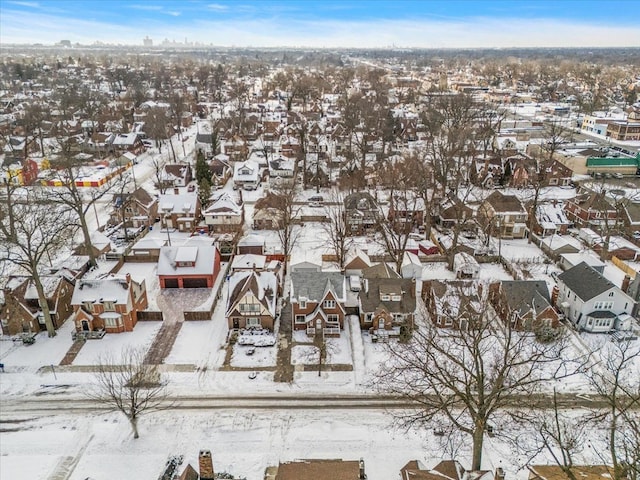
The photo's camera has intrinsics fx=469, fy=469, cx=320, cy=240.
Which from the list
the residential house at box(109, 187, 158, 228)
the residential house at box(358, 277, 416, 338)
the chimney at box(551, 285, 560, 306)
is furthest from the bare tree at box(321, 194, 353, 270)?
the residential house at box(109, 187, 158, 228)

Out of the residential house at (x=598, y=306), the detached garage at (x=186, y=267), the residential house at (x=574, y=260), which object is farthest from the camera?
the residential house at (x=574, y=260)

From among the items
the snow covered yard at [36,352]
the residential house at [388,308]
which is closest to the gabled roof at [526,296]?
the residential house at [388,308]

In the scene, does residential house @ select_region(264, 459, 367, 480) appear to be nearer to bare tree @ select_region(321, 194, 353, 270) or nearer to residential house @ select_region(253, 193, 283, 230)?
bare tree @ select_region(321, 194, 353, 270)

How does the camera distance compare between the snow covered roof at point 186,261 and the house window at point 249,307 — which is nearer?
the house window at point 249,307

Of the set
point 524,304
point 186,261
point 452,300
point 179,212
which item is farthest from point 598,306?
point 179,212

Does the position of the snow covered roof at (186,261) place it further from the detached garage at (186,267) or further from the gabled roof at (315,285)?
the gabled roof at (315,285)

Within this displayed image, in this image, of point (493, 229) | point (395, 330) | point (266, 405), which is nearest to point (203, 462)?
point (266, 405)
